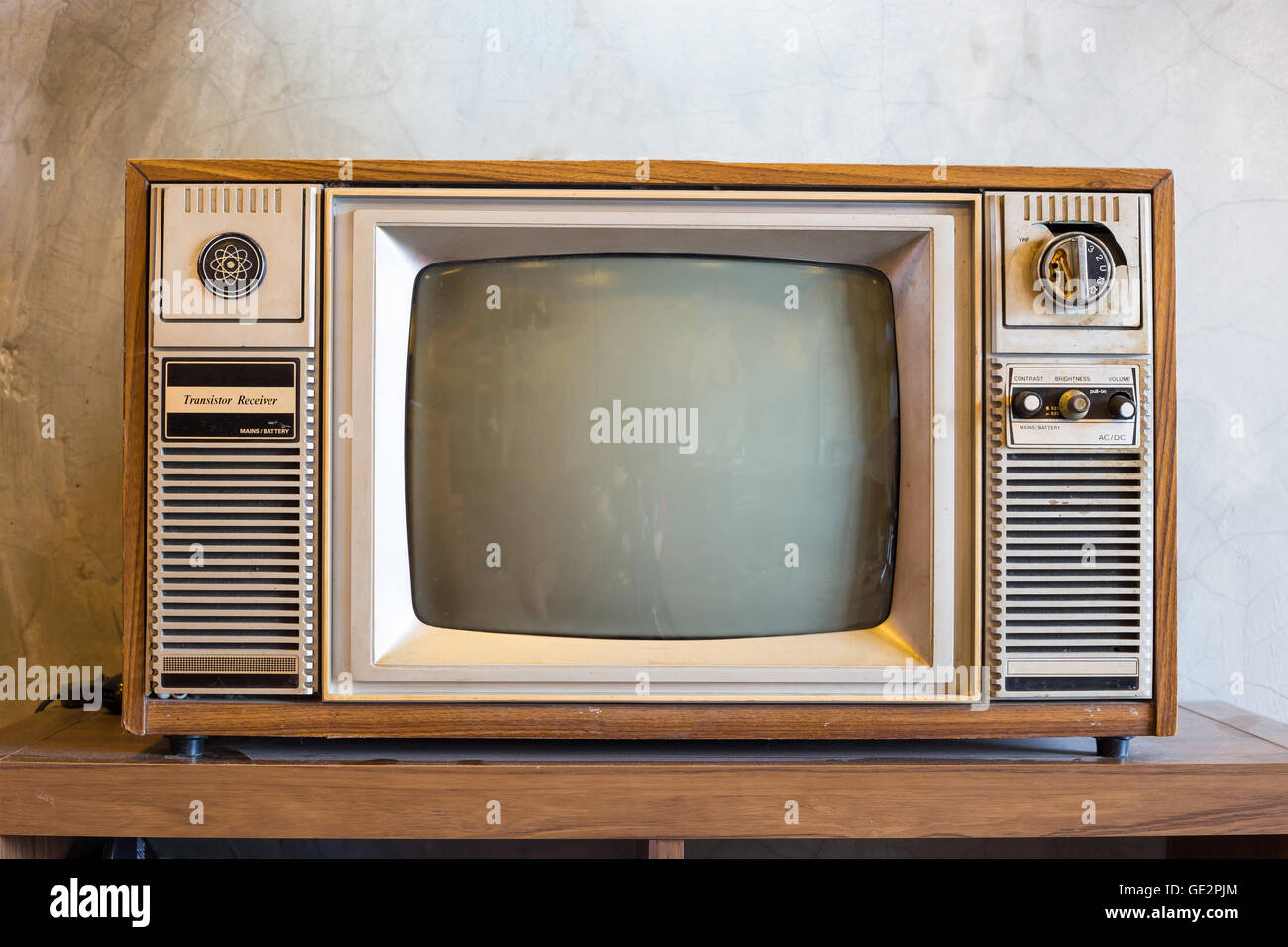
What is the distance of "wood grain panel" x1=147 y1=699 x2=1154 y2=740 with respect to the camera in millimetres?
798

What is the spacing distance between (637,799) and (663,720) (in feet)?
0.25

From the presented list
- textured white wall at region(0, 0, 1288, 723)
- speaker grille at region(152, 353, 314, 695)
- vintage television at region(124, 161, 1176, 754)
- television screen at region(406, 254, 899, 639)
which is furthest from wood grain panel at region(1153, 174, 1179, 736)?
speaker grille at region(152, 353, 314, 695)

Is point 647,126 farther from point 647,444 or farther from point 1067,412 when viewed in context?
point 1067,412

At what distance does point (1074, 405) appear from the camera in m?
0.78

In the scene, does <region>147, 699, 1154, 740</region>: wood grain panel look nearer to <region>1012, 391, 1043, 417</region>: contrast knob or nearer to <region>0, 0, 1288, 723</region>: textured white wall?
<region>1012, 391, 1043, 417</region>: contrast knob

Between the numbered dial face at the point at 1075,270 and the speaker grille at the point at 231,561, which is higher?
the numbered dial face at the point at 1075,270

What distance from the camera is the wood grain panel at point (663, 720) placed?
2.62 ft

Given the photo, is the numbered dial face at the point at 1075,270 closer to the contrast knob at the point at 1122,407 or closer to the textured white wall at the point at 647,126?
the contrast knob at the point at 1122,407

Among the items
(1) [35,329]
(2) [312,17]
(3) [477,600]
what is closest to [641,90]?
(2) [312,17]

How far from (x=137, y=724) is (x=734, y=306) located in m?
0.70

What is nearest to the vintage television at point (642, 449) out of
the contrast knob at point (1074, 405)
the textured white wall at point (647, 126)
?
the contrast knob at point (1074, 405)

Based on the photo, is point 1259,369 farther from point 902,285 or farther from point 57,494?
point 57,494

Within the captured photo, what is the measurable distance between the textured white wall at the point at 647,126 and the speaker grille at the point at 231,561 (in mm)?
481
